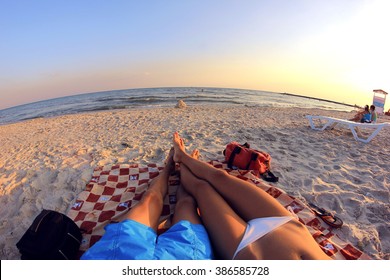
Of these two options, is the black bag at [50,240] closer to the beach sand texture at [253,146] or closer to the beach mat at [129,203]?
the beach mat at [129,203]

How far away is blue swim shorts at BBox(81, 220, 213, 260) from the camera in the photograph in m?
1.14

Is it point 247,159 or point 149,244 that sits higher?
point 247,159

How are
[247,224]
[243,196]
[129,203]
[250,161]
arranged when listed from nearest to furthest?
1. [247,224]
2. [243,196]
3. [129,203]
4. [250,161]

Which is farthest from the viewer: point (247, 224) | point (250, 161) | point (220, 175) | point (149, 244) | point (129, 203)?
point (250, 161)

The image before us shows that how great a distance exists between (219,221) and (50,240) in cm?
122

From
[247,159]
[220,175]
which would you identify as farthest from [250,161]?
[220,175]

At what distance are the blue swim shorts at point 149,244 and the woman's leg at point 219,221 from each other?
6 cm

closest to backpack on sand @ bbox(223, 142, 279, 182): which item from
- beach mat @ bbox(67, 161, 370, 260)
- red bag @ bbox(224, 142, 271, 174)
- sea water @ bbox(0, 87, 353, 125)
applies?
red bag @ bbox(224, 142, 271, 174)

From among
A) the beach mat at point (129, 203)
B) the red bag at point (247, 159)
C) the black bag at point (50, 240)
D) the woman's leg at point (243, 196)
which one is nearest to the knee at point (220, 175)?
the woman's leg at point (243, 196)

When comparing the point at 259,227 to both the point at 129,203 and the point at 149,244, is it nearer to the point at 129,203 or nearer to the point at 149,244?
the point at 149,244

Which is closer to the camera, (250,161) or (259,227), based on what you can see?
(259,227)

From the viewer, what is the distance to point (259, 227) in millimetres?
1337

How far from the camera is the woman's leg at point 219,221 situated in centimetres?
132
